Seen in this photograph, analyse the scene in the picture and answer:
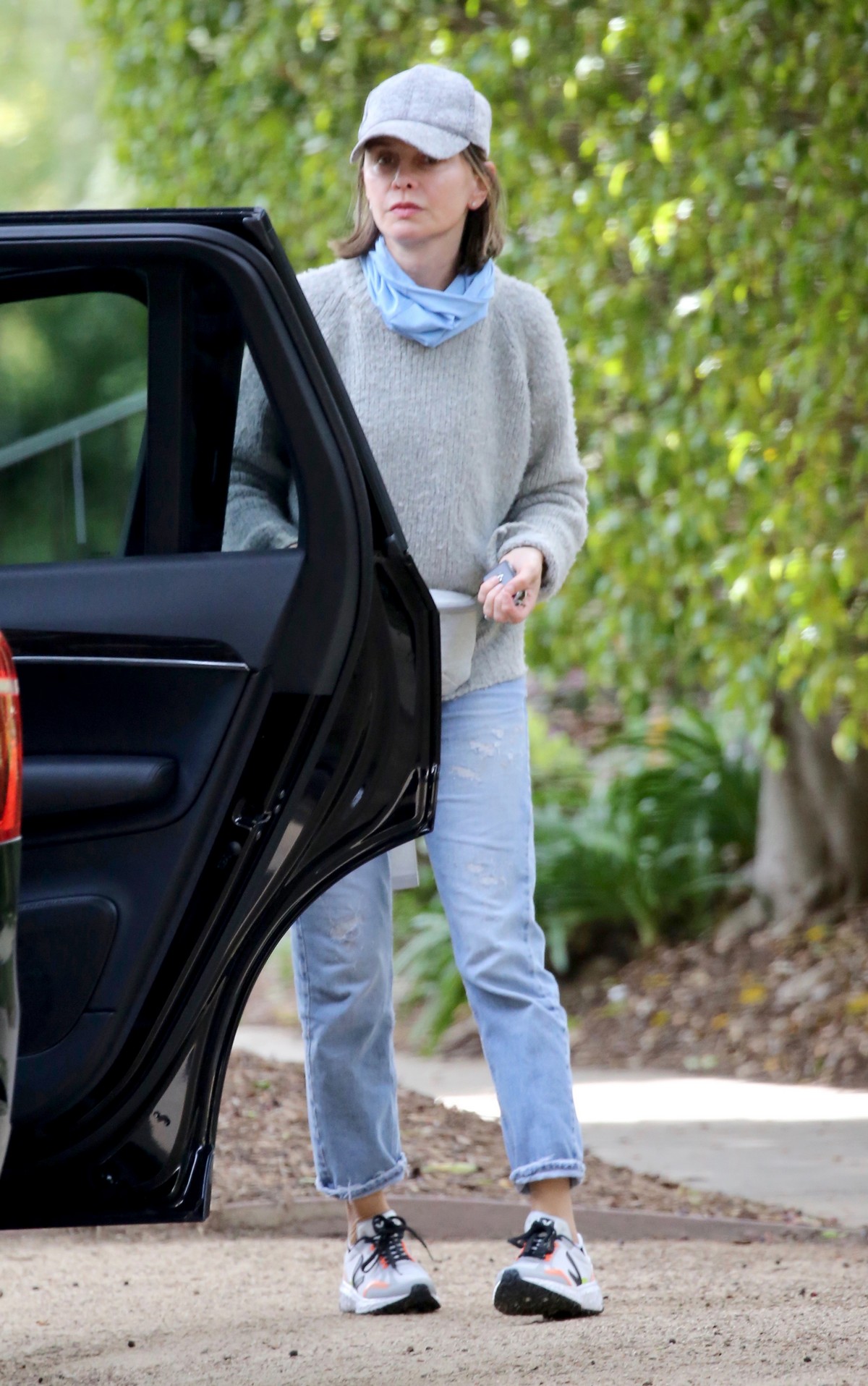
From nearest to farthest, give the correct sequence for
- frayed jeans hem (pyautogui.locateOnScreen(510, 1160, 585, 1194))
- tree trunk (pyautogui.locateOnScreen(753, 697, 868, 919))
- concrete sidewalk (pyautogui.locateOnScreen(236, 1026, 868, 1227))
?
frayed jeans hem (pyautogui.locateOnScreen(510, 1160, 585, 1194)) < concrete sidewalk (pyautogui.locateOnScreen(236, 1026, 868, 1227)) < tree trunk (pyautogui.locateOnScreen(753, 697, 868, 919))

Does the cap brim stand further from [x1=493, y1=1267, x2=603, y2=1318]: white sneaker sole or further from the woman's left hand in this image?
[x1=493, y1=1267, x2=603, y2=1318]: white sneaker sole

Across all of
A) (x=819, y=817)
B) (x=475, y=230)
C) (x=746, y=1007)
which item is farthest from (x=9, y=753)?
(x=819, y=817)

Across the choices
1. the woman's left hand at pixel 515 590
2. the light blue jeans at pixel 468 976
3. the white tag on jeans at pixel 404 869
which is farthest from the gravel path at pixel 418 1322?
the woman's left hand at pixel 515 590

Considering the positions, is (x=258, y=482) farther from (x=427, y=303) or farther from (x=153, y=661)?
(x=427, y=303)

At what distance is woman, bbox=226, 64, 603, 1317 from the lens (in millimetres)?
3064

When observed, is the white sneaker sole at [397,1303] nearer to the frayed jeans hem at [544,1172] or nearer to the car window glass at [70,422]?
the frayed jeans hem at [544,1172]

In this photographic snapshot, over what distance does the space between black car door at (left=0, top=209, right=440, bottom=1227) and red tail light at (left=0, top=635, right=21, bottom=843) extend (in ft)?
1.14

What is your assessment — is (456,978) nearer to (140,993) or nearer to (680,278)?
(680,278)

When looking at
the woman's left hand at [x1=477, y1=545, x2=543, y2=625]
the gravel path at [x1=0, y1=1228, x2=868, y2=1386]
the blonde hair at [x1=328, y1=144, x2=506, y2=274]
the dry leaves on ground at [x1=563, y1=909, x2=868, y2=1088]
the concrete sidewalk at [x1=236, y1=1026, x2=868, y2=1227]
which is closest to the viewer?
the gravel path at [x1=0, y1=1228, x2=868, y2=1386]

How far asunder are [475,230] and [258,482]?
83cm

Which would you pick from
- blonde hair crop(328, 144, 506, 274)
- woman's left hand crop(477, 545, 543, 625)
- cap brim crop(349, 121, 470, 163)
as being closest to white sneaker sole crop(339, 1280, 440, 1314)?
woman's left hand crop(477, 545, 543, 625)

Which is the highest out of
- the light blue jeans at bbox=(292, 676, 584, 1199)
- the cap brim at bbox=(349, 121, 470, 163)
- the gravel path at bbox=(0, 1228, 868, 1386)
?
the cap brim at bbox=(349, 121, 470, 163)

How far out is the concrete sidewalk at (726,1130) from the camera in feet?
15.3

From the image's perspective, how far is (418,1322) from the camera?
3039mm
